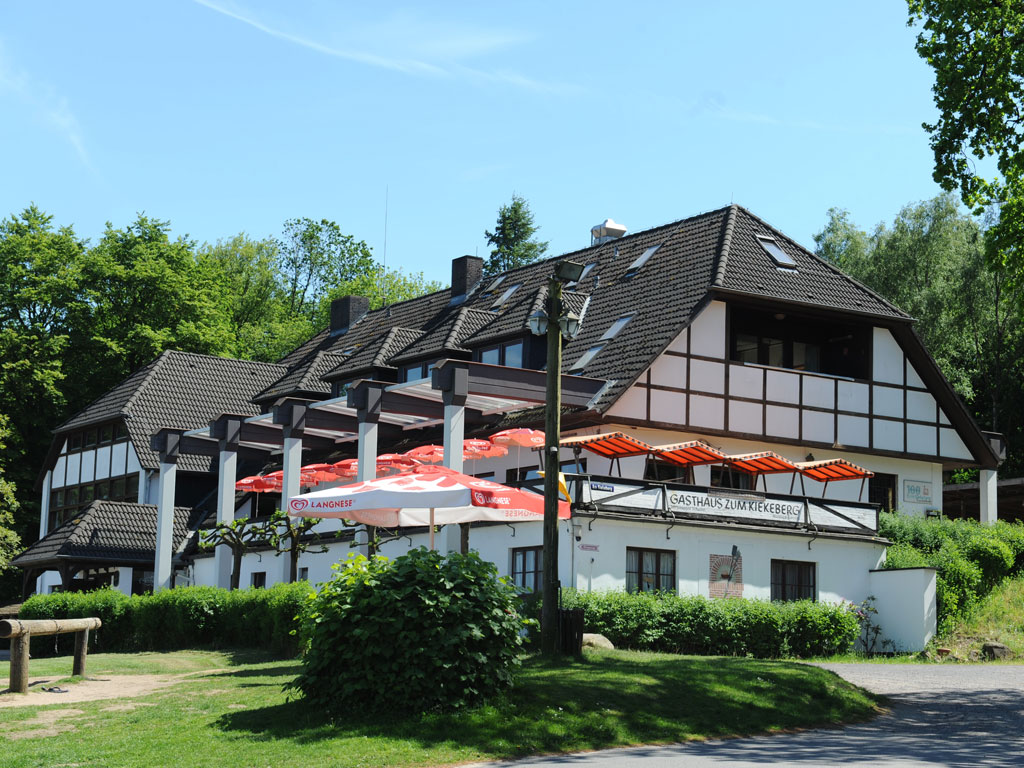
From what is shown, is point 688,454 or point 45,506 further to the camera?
point 45,506

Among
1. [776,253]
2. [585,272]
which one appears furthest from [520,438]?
[585,272]

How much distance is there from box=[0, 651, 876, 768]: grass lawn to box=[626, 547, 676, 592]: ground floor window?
6.69m

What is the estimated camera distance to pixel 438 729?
46.0ft

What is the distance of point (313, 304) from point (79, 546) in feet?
125

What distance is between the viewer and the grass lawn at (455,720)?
521 inches

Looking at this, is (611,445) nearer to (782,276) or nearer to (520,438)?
(520,438)

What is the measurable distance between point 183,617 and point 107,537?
12.1m

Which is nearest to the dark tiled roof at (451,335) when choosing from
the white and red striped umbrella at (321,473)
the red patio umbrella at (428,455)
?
the white and red striped umbrella at (321,473)

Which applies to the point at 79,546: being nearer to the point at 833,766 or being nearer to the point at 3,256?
the point at 3,256

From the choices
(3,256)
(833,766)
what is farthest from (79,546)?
(833,766)

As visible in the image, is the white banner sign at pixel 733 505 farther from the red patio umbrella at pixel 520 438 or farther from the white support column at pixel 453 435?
the white support column at pixel 453 435

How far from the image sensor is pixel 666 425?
102 ft

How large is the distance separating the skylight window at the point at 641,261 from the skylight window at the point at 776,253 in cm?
290

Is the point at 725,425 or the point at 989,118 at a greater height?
the point at 989,118
